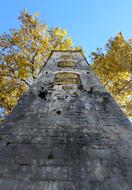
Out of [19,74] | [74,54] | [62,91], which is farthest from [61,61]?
[62,91]

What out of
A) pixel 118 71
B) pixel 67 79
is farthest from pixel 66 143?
pixel 118 71

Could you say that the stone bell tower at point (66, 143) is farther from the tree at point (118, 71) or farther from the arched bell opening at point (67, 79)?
the tree at point (118, 71)

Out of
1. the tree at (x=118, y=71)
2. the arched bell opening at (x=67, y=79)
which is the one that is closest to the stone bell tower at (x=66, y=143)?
the arched bell opening at (x=67, y=79)

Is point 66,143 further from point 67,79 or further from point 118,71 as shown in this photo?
point 118,71

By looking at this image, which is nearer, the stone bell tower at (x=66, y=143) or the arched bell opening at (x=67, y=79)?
the stone bell tower at (x=66, y=143)

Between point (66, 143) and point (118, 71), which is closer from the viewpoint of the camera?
point (66, 143)

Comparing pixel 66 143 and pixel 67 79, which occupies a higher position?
pixel 67 79

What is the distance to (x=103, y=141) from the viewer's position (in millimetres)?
5344

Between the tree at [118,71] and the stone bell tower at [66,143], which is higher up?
the tree at [118,71]

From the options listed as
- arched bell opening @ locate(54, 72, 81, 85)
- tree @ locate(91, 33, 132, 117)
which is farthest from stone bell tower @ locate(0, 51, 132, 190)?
tree @ locate(91, 33, 132, 117)

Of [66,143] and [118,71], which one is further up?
[118,71]

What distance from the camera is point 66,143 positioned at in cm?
529

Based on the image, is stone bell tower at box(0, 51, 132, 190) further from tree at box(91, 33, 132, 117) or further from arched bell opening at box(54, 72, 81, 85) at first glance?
tree at box(91, 33, 132, 117)

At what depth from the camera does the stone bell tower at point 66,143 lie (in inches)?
166
